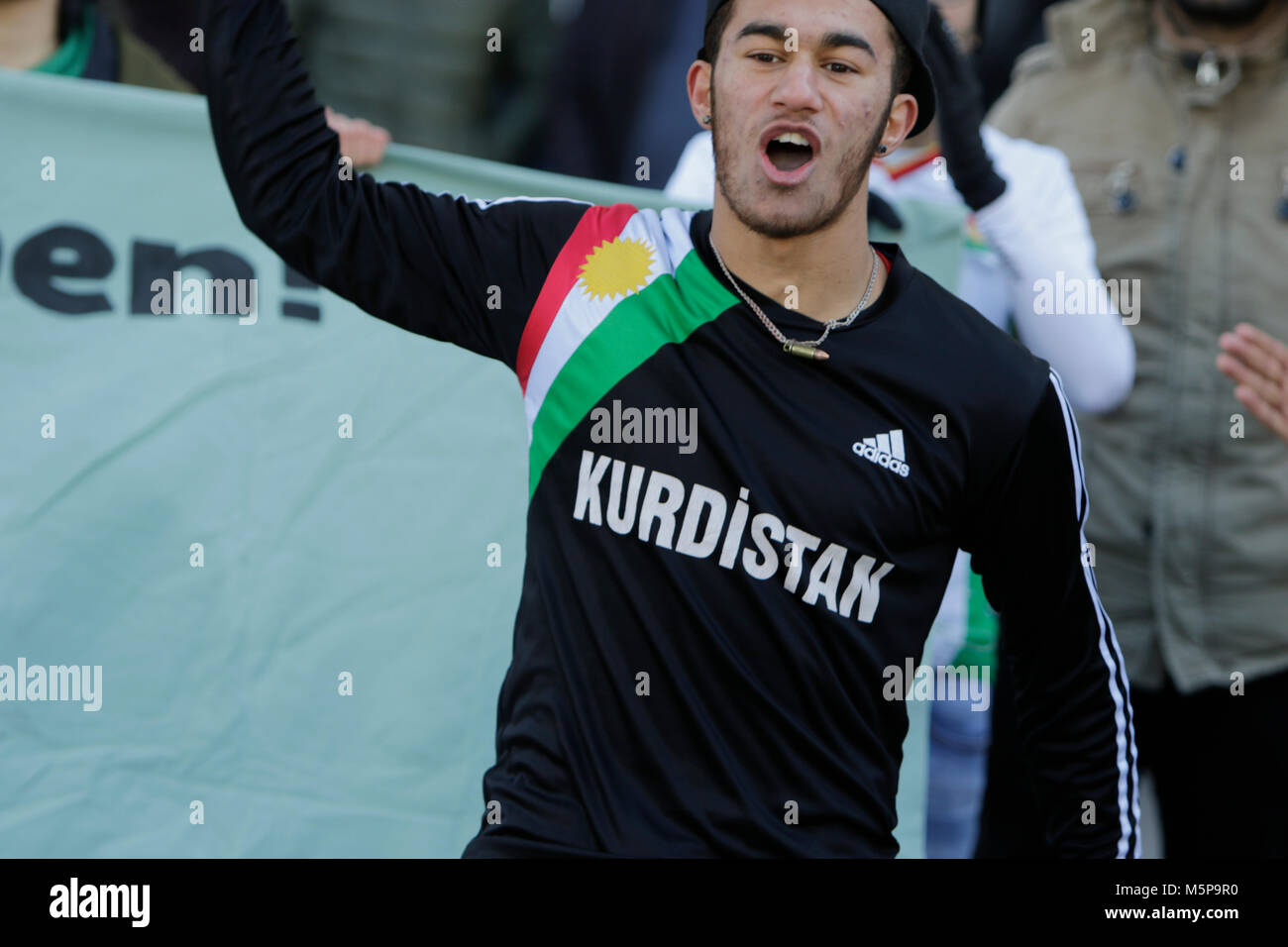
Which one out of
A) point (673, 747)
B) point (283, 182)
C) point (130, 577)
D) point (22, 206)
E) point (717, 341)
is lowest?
point (673, 747)

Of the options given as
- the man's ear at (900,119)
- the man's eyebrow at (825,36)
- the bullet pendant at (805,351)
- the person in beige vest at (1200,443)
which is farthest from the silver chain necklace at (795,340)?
the person in beige vest at (1200,443)

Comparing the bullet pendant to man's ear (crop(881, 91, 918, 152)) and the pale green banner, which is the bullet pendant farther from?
the pale green banner

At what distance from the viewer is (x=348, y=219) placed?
2637mm

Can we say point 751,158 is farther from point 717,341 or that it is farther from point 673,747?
point 673,747

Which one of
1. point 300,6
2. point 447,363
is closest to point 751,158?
point 447,363

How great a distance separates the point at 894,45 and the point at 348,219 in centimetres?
94

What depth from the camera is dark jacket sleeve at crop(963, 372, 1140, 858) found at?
107 inches

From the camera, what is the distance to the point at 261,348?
361cm

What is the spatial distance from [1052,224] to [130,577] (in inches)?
85.7

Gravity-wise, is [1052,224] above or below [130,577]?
above

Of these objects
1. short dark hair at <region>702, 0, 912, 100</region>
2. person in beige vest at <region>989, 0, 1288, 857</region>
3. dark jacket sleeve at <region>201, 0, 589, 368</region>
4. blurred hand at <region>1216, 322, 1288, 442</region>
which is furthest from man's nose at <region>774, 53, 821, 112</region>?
person in beige vest at <region>989, 0, 1288, 857</region>

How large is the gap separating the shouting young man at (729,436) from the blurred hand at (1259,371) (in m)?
0.94

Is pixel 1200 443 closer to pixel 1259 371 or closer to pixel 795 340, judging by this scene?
pixel 1259 371

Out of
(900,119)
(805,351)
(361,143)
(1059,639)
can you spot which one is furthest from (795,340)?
(361,143)
